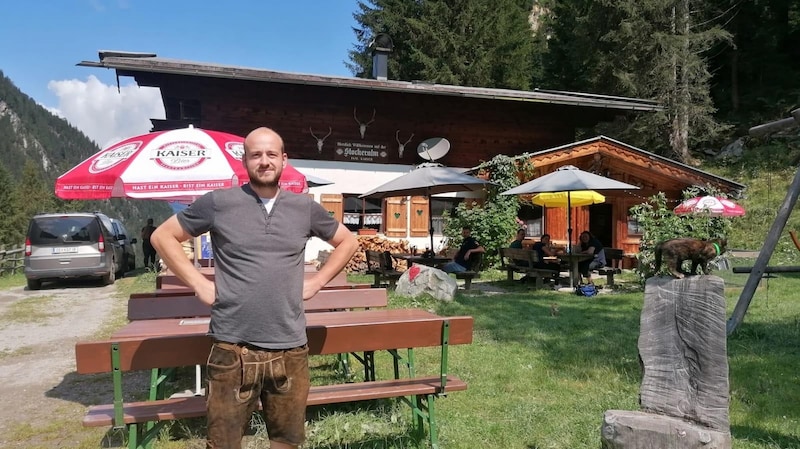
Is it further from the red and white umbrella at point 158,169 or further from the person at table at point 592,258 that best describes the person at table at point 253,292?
the person at table at point 592,258

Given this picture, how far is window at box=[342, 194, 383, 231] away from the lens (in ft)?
48.7

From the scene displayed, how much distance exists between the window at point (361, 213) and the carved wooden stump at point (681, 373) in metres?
12.2

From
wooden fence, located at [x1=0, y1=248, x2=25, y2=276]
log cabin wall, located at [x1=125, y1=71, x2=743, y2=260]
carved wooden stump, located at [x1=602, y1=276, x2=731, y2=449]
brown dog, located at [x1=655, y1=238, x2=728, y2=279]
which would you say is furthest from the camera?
wooden fence, located at [x1=0, y1=248, x2=25, y2=276]

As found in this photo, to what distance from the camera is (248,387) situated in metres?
2.37

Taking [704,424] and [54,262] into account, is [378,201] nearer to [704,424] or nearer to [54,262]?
[54,262]

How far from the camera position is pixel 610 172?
15641 millimetres

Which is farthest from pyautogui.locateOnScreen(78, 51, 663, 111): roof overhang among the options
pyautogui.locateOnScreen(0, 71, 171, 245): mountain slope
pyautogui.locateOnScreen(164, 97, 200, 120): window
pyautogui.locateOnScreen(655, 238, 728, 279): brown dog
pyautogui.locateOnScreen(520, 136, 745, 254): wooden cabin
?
pyautogui.locateOnScreen(0, 71, 171, 245): mountain slope

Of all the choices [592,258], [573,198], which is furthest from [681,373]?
[573,198]

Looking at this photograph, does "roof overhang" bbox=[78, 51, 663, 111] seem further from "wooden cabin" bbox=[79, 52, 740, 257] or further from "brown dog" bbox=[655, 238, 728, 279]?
"brown dog" bbox=[655, 238, 728, 279]

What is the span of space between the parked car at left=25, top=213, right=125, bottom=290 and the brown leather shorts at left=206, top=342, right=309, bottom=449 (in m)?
12.4

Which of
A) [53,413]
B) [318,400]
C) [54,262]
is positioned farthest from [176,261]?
[54,262]

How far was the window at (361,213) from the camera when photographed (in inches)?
584

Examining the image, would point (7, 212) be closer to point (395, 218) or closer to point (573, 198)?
point (395, 218)

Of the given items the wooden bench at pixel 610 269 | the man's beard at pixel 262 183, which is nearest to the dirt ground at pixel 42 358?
the man's beard at pixel 262 183
